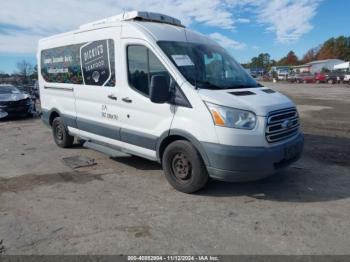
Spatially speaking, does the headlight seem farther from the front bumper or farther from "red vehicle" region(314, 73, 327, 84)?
"red vehicle" region(314, 73, 327, 84)

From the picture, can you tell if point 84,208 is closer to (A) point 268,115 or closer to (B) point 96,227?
(B) point 96,227

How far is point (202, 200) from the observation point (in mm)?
4805

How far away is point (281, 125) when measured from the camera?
15.8 ft

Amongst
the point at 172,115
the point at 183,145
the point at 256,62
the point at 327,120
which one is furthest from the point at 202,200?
the point at 256,62

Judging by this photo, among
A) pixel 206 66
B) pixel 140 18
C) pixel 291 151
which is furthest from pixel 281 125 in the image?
pixel 140 18

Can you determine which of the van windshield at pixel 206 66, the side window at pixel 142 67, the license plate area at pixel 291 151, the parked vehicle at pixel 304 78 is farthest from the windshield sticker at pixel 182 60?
the parked vehicle at pixel 304 78

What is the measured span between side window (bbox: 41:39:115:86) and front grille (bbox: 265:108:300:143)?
111 inches

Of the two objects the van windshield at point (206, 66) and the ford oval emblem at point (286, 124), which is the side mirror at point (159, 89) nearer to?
the van windshield at point (206, 66)

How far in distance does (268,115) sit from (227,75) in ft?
3.97

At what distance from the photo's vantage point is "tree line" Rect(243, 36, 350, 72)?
359 ft

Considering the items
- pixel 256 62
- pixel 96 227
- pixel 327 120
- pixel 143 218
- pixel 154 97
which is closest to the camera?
pixel 96 227

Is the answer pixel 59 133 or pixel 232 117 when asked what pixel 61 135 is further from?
pixel 232 117

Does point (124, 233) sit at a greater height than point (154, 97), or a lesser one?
lesser

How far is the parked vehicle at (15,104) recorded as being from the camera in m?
14.0
